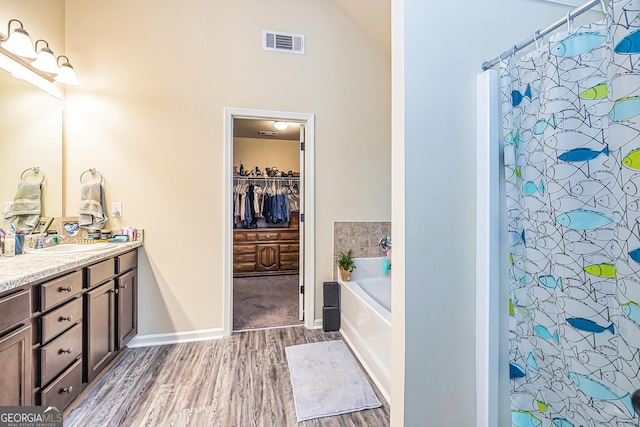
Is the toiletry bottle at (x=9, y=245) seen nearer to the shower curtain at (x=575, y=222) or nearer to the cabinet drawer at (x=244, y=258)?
the shower curtain at (x=575, y=222)

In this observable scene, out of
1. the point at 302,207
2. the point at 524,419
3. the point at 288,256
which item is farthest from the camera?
the point at 288,256

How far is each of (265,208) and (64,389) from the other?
12.1ft

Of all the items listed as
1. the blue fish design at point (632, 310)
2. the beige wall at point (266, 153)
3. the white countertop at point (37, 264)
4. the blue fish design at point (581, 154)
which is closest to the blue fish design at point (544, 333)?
the blue fish design at point (632, 310)

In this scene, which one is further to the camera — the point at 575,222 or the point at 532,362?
the point at 532,362

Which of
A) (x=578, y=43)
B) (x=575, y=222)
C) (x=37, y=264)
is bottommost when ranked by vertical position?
(x=37, y=264)

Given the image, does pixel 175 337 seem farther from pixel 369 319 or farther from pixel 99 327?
pixel 369 319

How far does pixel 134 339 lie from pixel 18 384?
1.29 m

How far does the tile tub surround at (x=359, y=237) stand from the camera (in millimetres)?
2840

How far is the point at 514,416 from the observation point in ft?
3.60

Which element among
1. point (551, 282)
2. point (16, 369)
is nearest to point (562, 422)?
point (551, 282)

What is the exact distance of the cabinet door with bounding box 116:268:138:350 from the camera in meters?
2.08

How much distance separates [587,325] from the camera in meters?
0.87

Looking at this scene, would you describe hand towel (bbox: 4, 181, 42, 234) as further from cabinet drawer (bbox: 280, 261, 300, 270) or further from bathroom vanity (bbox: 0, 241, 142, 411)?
cabinet drawer (bbox: 280, 261, 300, 270)

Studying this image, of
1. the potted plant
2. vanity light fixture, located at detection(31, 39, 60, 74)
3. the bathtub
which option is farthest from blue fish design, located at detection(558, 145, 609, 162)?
vanity light fixture, located at detection(31, 39, 60, 74)
